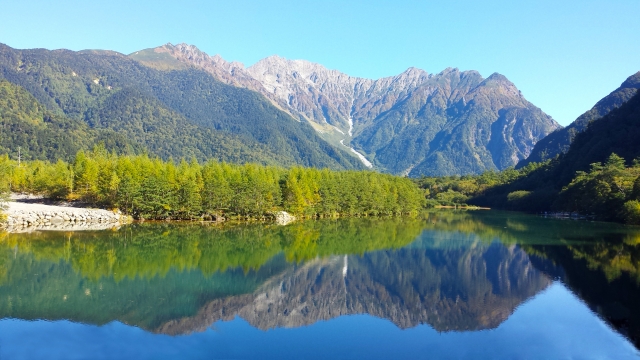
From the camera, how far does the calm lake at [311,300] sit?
17.5 m

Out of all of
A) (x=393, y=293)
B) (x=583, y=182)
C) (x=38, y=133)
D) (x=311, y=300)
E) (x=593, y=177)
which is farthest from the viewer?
Result: (x=38, y=133)

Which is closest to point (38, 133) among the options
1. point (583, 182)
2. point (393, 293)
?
point (583, 182)

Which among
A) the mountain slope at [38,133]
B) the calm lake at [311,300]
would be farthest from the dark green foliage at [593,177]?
the mountain slope at [38,133]

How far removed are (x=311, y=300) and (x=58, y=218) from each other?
47616mm

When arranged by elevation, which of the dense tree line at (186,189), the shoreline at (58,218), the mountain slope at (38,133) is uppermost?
the mountain slope at (38,133)

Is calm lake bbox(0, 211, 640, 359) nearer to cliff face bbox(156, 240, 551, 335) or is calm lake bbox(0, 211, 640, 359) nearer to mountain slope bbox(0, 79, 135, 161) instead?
cliff face bbox(156, 240, 551, 335)

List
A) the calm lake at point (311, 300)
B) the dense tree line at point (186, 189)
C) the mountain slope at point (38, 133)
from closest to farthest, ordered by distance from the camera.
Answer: the calm lake at point (311, 300) < the dense tree line at point (186, 189) < the mountain slope at point (38, 133)

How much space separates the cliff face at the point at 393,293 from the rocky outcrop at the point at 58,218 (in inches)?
1343

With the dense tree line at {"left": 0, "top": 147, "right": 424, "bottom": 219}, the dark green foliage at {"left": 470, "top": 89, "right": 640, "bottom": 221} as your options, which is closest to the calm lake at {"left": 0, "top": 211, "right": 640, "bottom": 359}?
the dense tree line at {"left": 0, "top": 147, "right": 424, "bottom": 219}

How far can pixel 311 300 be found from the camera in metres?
25.6

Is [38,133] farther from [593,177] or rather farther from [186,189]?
[593,177]

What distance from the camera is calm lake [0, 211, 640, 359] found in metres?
17.5

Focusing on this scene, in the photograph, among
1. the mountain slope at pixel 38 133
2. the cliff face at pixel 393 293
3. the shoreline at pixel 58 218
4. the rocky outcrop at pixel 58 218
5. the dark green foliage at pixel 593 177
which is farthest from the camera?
the mountain slope at pixel 38 133

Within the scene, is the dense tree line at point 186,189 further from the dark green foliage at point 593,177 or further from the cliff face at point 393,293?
the dark green foliage at point 593,177
